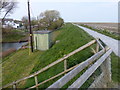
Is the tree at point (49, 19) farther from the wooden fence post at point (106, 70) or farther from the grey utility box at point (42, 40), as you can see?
the wooden fence post at point (106, 70)

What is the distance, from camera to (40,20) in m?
45.4

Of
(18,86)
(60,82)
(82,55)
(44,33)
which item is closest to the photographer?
(60,82)

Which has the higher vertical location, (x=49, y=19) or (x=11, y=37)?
(x=49, y=19)

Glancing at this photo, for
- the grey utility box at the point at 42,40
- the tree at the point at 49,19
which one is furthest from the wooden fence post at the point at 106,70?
the tree at the point at 49,19

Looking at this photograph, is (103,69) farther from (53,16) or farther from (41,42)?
(53,16)

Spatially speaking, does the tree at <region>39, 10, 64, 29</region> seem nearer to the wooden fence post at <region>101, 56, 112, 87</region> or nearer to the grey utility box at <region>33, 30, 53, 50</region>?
the grey utility box at <region>33, 30, 53, 50</region>

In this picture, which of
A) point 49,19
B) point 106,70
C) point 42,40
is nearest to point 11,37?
point 49,19

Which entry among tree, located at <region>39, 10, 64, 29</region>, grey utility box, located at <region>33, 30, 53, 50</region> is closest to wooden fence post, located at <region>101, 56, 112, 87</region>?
grey utility box, located at <region>33, 30, 53, 50</region>

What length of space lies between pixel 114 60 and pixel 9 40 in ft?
105

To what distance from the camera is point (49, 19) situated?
148 feet

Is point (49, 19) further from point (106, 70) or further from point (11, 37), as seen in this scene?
point (106, 70)

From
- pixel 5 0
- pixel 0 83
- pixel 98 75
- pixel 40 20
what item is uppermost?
pixel 5 0

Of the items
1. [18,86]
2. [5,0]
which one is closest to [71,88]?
[18,86]

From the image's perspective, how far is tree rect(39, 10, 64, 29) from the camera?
41.8 metres
